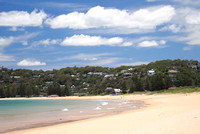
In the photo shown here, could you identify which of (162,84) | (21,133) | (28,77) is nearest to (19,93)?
(28,77)

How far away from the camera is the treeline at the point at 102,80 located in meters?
73.6

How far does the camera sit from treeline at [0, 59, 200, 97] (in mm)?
73625

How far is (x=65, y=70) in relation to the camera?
19312 cm

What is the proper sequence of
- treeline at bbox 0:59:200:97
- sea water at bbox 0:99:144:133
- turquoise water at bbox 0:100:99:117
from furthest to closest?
treeline at bbox 0:59:200:97 < turquoise water at bbox 0:100:99:117 < sea water at bbox 0:99:144:133

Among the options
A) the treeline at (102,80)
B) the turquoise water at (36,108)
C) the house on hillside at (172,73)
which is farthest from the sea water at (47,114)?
the house on hillside at (172,73)

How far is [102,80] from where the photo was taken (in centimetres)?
14025

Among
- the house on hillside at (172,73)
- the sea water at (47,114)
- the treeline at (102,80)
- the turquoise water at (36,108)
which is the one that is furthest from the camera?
the house on hillside at (172,73)

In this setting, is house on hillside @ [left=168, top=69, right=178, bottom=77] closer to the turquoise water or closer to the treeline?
the treeline

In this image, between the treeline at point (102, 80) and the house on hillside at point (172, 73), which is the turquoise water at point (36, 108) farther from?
the house on hillside at point (172, 73)

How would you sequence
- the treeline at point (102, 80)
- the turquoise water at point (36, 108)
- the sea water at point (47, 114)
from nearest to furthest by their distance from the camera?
the sea water at point (47, 114) < the turquoise water at point (36, 108) < the treeline at point (102, 80)

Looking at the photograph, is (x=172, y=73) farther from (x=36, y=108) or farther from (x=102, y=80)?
(x=36, y=108)

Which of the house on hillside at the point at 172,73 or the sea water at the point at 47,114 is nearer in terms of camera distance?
the sea water at the point at 47,114

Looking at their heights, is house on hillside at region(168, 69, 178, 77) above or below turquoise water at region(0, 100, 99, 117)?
above

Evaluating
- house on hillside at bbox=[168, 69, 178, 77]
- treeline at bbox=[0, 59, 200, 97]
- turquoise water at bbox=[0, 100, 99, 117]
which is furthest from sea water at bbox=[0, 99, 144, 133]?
house on hillside at bbox=[168, 69, 178, 77]
